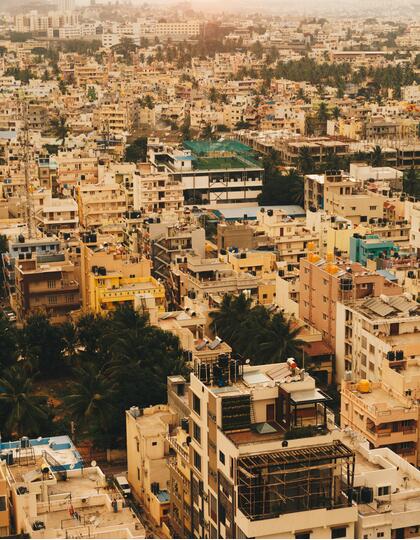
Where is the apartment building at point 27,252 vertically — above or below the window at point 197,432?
below

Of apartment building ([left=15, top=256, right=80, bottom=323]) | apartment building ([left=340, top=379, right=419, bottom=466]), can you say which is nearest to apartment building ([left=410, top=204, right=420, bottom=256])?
apartment building ([left=15, top=256, right=80, bottom=323])

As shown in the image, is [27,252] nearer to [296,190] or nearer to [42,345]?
[42,345]

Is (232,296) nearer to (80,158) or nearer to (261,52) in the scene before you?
(80,158)

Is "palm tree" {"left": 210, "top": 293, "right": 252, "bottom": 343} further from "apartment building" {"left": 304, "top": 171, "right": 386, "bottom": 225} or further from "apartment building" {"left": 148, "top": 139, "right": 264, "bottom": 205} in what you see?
"apartment building" {"left": 148, "top": 139, "right": 264, "bottom": 205}

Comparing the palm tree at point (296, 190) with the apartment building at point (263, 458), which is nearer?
the apartment building at point (263, 458)

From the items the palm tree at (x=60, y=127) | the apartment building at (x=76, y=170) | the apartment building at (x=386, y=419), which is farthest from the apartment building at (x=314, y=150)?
the apartment building at (x=386, y=419)

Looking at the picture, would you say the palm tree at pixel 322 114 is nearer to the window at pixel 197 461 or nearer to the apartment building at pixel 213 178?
the apartment building at pixel 213 178

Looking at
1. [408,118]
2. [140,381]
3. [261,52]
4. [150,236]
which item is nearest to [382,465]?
[140,381]
